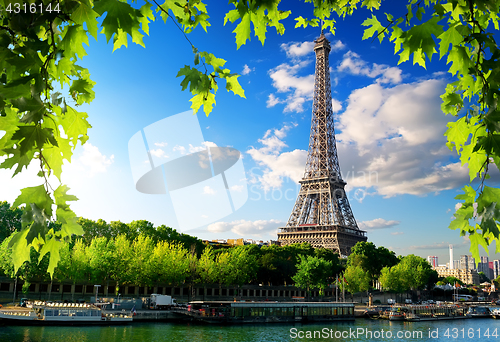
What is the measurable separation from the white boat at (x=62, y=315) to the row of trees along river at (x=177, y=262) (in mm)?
6380

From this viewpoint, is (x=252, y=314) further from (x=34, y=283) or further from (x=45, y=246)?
(x=45, y=246)

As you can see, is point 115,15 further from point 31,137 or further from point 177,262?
point 177,262

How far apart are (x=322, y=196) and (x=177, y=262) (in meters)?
47.8

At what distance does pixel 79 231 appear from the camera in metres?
3.46

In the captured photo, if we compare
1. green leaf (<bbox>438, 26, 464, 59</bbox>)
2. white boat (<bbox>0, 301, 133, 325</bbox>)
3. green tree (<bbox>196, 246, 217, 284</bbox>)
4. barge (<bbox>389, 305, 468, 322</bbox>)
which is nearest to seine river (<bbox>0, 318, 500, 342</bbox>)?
white boat (<bbox>0, 301, 133, 325</bbox>)

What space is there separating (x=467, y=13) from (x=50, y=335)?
3341 cm

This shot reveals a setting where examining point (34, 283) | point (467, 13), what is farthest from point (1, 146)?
point (34, 283)

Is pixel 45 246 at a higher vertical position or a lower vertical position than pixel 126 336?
higher

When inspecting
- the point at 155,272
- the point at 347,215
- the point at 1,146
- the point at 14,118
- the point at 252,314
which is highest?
the point at 347,215

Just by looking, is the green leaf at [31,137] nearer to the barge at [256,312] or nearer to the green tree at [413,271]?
the barge at [256,312]

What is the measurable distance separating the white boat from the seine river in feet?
3.97

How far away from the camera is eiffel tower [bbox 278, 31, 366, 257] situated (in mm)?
87438

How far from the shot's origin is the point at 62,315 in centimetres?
3562

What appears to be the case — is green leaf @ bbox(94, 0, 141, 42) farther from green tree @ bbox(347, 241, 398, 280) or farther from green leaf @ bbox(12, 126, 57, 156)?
green tree @ bbox(347, 241, 398, 280)
